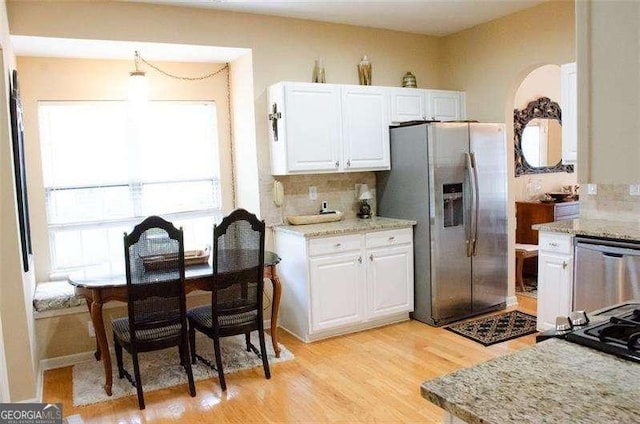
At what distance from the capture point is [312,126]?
14.2 ft

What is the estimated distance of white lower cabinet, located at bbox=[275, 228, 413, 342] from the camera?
13.5ft

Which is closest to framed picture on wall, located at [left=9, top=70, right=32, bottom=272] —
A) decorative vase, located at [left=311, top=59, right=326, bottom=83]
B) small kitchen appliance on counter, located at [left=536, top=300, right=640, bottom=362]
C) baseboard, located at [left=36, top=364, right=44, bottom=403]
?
baseboard, located at [left=36, top=364, right=44, bottom=403]

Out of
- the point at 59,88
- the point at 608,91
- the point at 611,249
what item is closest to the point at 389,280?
the point at 611,249

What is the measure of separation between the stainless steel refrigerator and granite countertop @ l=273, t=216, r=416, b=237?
0.58ft

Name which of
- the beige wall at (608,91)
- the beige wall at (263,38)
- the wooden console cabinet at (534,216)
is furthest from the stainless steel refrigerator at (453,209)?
the beige wall at (608,91)

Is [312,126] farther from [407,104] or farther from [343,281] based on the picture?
[343,281]

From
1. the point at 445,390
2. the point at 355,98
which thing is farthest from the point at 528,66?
the point at 445,390

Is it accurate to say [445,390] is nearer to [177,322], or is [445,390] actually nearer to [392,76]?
[177,322]

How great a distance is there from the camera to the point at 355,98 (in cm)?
454

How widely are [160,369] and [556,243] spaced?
3071mm

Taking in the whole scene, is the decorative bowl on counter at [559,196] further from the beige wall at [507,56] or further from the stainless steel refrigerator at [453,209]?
the stainless steel refrigerator at [453,209]

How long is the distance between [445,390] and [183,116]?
4097 mm

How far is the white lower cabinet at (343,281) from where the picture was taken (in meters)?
4.13

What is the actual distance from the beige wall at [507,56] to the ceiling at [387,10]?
0.13 metres
